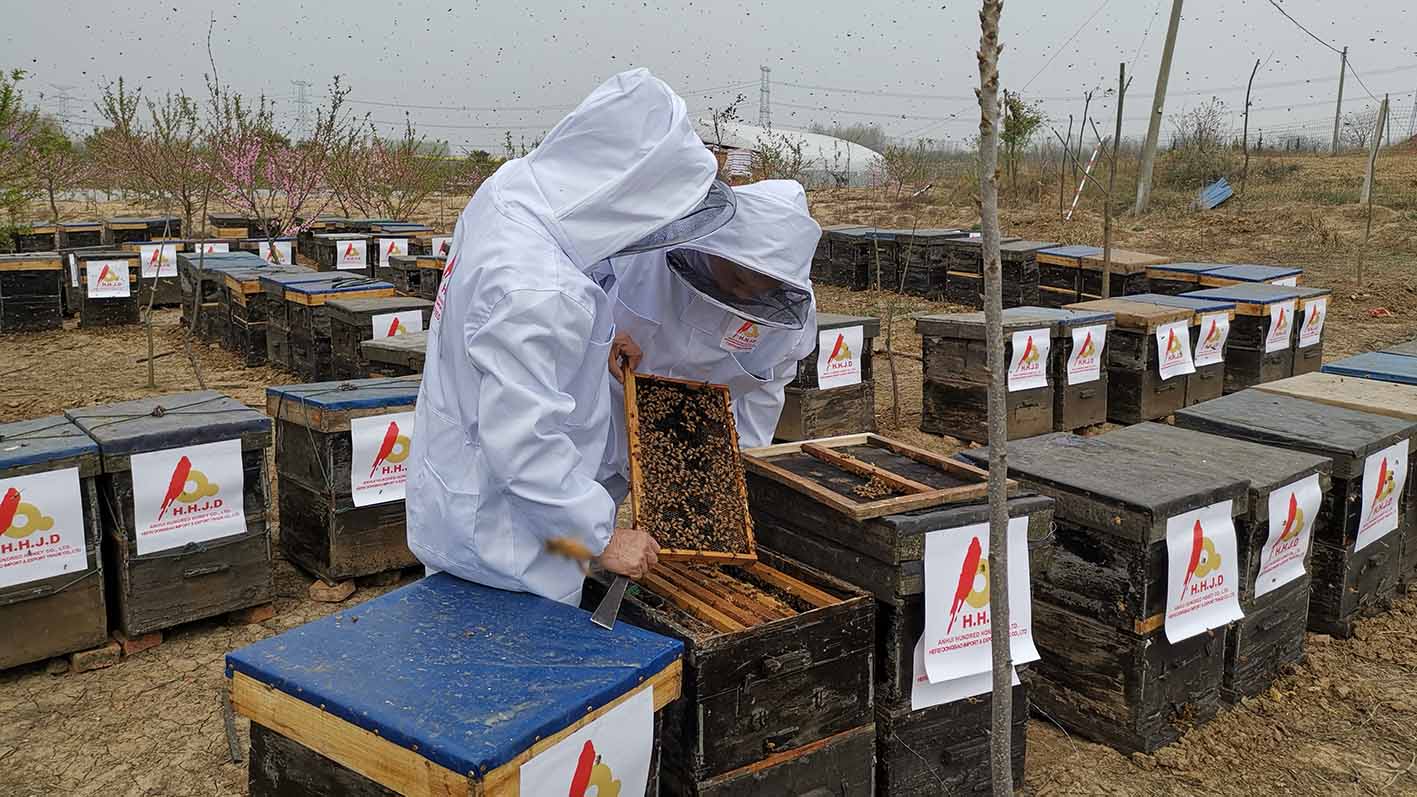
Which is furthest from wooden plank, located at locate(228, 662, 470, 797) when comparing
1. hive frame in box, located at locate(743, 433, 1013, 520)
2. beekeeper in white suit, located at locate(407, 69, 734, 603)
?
hive frame in box, located at locate(743, 433, 1013, 520)

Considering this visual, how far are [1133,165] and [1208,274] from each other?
73.1 ft

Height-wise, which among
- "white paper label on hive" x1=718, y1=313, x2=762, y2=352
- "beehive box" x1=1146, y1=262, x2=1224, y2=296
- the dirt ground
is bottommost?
the dirt ground

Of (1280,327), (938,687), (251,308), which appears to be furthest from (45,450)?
(1280,327)

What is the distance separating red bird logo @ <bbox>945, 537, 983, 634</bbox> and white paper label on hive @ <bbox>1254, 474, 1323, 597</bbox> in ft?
4.75

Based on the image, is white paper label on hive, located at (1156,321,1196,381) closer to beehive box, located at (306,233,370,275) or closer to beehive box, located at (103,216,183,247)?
beehive box, located at (306,233,370,275)

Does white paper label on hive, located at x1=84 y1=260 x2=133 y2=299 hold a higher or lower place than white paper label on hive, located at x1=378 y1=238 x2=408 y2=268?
lower

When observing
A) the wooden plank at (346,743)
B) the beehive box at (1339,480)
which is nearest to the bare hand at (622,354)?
the wooden plank at (346,743)

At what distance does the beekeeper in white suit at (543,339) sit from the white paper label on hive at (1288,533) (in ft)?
8.06

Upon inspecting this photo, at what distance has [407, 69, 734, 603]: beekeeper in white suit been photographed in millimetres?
2398

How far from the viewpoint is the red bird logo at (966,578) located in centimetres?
292

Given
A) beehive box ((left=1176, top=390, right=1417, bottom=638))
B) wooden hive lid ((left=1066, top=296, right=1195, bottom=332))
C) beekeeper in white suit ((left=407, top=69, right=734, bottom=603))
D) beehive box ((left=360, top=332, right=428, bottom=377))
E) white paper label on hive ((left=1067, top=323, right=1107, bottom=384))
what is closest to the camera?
beekeeper in white suit ((left=407, top=69, right=734, bottom=603))

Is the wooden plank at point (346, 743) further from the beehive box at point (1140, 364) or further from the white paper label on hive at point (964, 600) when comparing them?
the beehive box at point (1140, 364)

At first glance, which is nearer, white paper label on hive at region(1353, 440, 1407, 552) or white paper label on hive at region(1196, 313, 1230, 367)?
white paper label on hive at region(1353, 440, 1407, 552)

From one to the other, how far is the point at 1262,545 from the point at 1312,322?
215 inches
